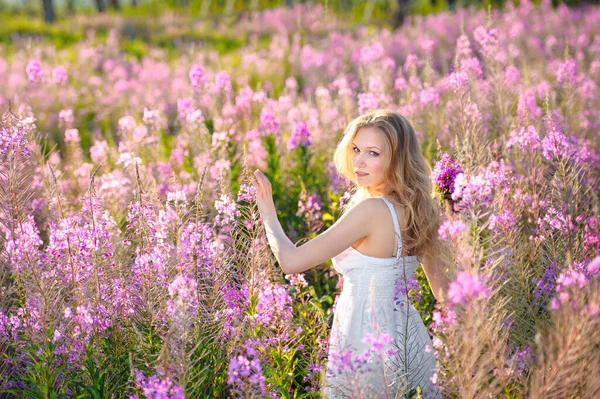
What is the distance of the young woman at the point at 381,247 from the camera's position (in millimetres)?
2945

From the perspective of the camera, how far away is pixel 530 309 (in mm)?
3047

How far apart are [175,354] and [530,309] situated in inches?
65.4

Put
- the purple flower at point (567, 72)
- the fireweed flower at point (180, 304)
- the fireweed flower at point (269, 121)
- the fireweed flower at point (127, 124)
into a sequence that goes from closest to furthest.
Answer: the fireweed flower at point (180, 304), the fireweed flower at point (269, 121), the purple flower at point (567, 72), the fireweed flower at point (127, 124)

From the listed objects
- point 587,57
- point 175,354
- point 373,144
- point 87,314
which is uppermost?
point 587,57

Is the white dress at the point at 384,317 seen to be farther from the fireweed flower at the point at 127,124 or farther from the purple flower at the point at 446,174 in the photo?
the fireweed flower at the point at 127,124

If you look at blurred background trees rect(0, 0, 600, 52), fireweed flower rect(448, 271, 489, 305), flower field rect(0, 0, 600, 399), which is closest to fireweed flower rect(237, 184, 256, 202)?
flower field rect(0, 0, 600, 399)

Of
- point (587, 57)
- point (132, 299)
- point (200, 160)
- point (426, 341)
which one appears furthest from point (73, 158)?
point (587, 57)

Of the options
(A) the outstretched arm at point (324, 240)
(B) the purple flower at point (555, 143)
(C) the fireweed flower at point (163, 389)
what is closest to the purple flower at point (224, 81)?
(A) the outstretched arm at point (324, 240)

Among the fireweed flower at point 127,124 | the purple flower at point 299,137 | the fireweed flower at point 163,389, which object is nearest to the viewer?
the fireweed flower at point 163,389

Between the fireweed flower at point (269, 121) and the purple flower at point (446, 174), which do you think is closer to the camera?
the purple flower at point (446, 174)

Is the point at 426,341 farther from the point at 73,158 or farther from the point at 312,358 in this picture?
the point at 73,158

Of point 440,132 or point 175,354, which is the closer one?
point 175,354

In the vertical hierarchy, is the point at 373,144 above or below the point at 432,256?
above

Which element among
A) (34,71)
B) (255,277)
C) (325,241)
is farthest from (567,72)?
(34,71)
